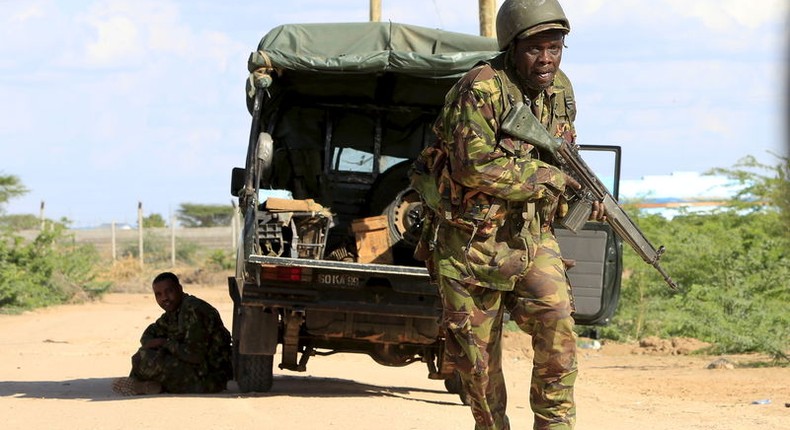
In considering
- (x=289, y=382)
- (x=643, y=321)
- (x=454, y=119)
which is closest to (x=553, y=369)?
(x=454, y=119)

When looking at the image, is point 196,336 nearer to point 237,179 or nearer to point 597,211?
point 237,179

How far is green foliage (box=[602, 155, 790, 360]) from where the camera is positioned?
14.2 m

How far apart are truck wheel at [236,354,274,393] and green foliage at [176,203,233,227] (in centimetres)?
5774

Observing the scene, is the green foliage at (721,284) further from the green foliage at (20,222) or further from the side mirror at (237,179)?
the green foliage at (20,222)

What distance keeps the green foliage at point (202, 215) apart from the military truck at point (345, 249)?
187ft

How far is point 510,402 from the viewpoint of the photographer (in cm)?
993

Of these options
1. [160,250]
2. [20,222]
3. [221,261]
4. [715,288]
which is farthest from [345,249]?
[160,250]

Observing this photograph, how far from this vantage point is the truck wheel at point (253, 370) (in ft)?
31.7

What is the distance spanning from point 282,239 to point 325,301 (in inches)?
23.6

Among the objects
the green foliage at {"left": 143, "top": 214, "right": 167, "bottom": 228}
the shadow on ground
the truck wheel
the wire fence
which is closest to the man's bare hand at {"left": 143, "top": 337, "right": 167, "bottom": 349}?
the shadow on ground

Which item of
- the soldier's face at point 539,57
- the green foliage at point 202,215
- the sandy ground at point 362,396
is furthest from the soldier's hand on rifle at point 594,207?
the green foliage at point 202,215

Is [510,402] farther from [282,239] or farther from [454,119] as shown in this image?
[454,119]

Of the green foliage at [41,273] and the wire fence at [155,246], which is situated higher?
the green foliage at [41,273]

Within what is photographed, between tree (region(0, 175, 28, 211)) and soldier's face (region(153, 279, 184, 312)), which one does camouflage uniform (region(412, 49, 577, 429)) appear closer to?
soldier's face (region(153, 279, 184, 312))
